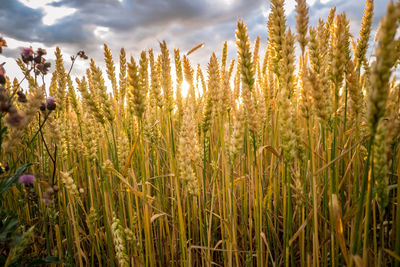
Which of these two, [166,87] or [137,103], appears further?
[166,87]

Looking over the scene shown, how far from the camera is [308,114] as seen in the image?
37.0 inches

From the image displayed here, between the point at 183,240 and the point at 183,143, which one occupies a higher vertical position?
the point at 183,143

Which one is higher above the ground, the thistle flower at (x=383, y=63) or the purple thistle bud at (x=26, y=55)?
the purple thistle bud at (x=26, y=55)

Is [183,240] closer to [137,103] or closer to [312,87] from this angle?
[137,103]

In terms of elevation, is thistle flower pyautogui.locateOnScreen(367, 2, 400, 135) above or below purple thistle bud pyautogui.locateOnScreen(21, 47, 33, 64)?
below

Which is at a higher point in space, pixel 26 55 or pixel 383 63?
pixel 26 55

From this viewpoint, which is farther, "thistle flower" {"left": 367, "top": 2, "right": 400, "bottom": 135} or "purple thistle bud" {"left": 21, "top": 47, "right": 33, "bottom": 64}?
"purple thistle bud" {"left": 21, "top": 47, "right": 33, "bottom": 64}

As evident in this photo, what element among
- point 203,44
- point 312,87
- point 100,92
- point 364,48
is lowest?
point 312,87

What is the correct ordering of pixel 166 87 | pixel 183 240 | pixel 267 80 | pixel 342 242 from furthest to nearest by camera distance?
1. pixel 267 80
2. pixel 166 87
3. pixel 183 240
4. pixel 342 242

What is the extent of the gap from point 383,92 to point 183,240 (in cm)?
95

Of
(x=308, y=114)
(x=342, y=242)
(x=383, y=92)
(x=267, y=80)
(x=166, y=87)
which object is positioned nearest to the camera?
(x=383, y=92)

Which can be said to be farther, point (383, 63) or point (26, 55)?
point (26, 55)

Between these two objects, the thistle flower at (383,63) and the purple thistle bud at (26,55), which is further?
the purple thistle bud at (26,55)

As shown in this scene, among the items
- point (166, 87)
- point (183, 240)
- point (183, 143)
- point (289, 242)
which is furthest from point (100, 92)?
point (289, 242)
